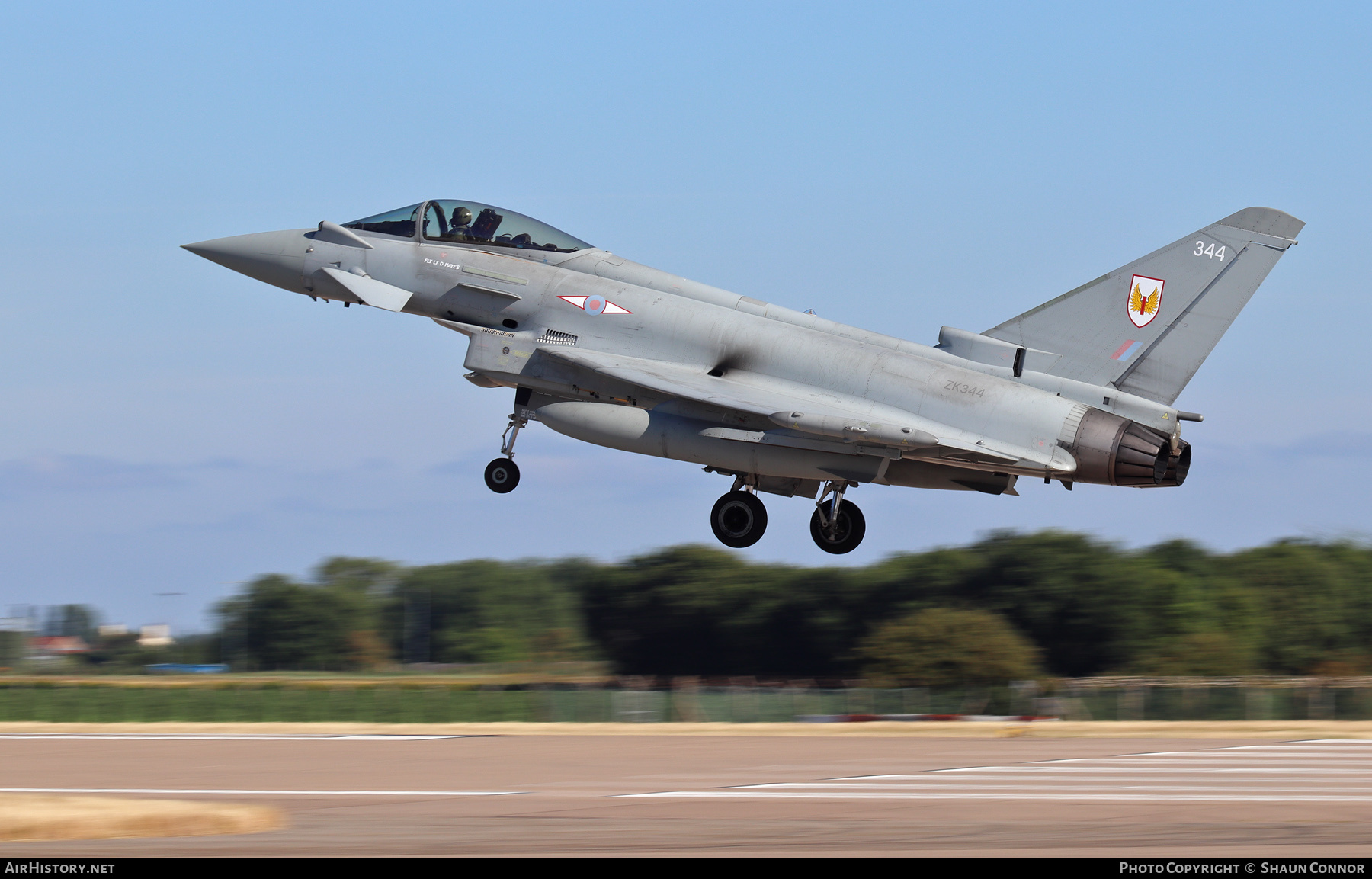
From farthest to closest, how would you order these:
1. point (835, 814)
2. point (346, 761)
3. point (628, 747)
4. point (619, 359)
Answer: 1. point (628, 747)
2. point (346, 761)
3. point (619, 359)
4. point (835, 814)

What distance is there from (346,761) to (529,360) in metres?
8.72

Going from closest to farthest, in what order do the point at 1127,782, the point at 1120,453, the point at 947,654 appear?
the point at 1120,453 < the point at 1127,782 < the point at 947,654

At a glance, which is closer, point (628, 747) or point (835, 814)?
point (835, 814)

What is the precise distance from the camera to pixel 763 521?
2380 cm

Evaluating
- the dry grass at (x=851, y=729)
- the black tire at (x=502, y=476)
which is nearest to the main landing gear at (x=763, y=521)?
the black tire at (x=502, y=476)

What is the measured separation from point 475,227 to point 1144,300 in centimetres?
1057

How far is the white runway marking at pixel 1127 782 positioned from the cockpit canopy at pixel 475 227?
9.13 m

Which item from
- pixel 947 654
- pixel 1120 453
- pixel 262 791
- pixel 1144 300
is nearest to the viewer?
pixel 1120 453

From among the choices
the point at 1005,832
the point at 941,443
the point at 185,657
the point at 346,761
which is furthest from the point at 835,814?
the point at 185,657

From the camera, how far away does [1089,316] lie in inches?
886

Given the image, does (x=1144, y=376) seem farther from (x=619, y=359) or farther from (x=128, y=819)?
(x=128, y=819)

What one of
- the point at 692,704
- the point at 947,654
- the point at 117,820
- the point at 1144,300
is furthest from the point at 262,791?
the point at 947,654

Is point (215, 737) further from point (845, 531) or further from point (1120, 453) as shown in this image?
point (1120, 453)

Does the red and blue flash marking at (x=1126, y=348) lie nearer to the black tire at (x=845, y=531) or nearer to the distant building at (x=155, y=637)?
the black tire at (x=845, y=531)
